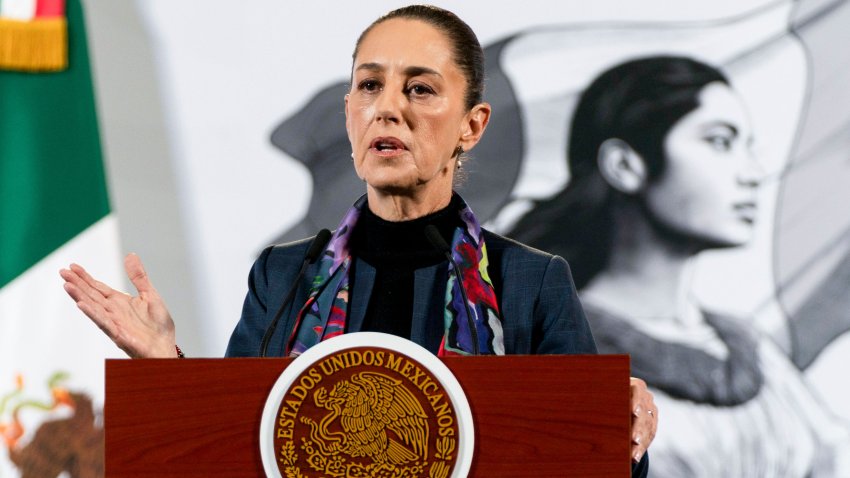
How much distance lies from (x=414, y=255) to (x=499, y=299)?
17 centimetres

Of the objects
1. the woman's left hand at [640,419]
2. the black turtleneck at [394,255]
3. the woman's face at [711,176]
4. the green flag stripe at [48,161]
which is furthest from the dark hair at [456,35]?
the green flag stripe at [48,161]

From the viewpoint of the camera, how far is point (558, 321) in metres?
1.76

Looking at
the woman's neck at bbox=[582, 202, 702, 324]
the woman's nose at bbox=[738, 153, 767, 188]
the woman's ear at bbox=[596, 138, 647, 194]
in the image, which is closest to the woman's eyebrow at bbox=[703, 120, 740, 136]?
the woman's nose at bbox=[738, 153, 767, 188]

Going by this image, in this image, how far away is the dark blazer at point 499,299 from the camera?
1.75 m

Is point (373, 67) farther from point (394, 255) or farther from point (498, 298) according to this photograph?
point (498, 298)

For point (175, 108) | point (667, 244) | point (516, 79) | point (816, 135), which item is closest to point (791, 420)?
point (667, 244)

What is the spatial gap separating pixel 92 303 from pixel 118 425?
0.34m

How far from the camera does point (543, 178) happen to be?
11.0 ft

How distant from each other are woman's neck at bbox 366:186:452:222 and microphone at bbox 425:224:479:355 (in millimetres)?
79

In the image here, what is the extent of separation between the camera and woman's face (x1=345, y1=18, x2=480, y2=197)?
1.80 metres

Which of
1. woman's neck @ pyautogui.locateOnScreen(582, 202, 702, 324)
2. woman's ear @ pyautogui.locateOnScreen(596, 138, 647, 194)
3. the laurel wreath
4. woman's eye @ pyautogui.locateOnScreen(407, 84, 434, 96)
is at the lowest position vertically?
woman's neck @ pyautogui.locateOnScreen(582, 202, 702, 324)

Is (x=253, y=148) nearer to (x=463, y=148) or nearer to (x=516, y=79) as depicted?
(x=516, y=79)

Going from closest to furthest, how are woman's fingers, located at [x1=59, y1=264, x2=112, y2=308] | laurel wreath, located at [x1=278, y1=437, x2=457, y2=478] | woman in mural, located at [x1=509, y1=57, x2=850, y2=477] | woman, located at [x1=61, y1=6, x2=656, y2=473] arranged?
laurel wreath, located at [x1=278, y1=437, x2=457, y2=478] < woman's fingers, located at [x1=59, y1=264, x2=112, y2=308] < woman, located at [x1=61, y1=6, x2=656, y2=473] < woman in mural, located at [x1=509, y1=57, x2=850, y2=477]

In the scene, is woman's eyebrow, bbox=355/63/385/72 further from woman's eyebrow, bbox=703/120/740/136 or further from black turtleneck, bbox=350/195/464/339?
woman's eyebrow, bbox=703/120/740/136
